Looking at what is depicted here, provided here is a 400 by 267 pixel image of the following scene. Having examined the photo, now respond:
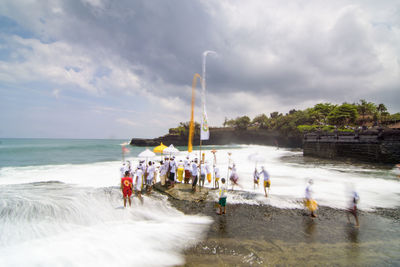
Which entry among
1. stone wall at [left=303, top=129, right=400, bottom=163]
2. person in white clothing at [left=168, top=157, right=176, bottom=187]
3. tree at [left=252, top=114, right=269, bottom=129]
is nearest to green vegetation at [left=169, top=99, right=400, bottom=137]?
tree at [left=252, top=114, right=269, bottom=129]

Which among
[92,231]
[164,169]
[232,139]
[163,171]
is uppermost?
[232,139]

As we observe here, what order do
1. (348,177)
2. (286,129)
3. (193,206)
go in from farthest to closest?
(286,129) → (348,177) → (193,206)

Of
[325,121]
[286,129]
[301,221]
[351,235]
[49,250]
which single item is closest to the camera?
[49,250]

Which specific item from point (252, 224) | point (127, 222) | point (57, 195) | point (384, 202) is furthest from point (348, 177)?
point (57, 195)

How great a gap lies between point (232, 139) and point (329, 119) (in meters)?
49.4

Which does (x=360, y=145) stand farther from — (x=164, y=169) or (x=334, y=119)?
(x=334, y=119)

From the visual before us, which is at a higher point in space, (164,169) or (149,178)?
(164,169)

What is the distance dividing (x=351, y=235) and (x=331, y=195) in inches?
216

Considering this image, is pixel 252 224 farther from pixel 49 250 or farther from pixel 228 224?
pixel 49 250

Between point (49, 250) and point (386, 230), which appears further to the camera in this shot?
point (386, 230)

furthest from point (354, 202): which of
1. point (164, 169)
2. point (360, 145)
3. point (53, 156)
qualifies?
point (53, 156)

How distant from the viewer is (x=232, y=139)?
323ft

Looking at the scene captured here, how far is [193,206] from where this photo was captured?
9.58 meters

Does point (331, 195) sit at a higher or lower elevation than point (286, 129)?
lower
